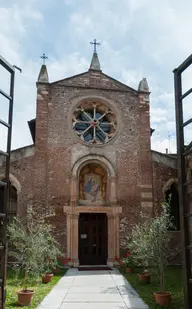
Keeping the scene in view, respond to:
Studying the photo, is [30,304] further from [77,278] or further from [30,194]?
[30,194]

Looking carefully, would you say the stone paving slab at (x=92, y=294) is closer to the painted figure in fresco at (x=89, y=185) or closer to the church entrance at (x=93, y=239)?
the church entrance at (x=93, y=239)

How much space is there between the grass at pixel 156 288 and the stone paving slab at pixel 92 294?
197mm

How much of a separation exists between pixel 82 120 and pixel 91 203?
4.59m

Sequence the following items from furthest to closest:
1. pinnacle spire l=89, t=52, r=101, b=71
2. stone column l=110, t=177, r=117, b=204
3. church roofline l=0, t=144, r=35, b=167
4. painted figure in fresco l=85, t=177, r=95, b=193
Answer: pinnacle spire l=89, t=52, r=101, b=71 < painted figure in fresco l=85, t=177, r=95, b=193 < stone column l=110, t=177, r=117, b=204 < church roofline l=0, t=144, r=35, b=167

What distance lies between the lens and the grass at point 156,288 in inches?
329

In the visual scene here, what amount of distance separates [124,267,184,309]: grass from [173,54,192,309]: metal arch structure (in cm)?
482

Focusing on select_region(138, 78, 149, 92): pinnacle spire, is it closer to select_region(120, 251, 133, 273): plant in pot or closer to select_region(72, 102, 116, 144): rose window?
select_region(72, 102, 116, 144): rose window

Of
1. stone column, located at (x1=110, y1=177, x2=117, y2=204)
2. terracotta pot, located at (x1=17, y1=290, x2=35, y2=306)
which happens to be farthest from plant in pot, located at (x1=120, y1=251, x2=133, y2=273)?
terracotta pot, located at (x1=17, y1=290, x2=35, y2=306)

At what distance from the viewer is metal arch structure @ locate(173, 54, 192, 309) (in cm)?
364

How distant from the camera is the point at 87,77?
1841cm

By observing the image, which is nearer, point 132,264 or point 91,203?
point 132,264

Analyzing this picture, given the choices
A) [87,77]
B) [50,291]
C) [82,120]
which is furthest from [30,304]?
[87,77]

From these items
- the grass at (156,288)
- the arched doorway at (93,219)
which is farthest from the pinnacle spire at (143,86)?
the grass at (156,288)

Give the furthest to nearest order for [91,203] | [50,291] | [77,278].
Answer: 1. [91,203]
2. [77,278]
3. [50,291]
